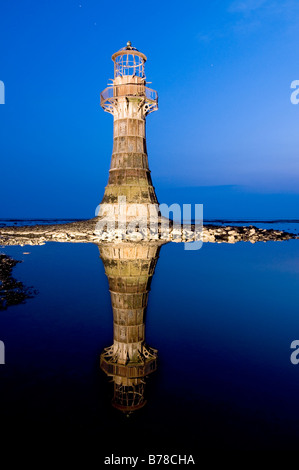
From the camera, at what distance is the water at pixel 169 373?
15.4ft

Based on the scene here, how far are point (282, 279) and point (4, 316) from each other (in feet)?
41.4

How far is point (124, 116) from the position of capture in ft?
96.3

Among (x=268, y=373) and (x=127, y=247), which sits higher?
(x=127, y=247)

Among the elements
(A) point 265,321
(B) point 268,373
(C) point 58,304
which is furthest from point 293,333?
(C) point 58,304

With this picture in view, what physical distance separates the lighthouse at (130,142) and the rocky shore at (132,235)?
7.86 ft

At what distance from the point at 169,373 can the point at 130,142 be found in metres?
25.6

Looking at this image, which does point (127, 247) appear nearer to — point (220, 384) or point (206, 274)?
point (206, 274)

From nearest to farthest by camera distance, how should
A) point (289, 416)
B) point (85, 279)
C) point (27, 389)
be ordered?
point (289, 416) → point (27, 389) → point (85, 279)

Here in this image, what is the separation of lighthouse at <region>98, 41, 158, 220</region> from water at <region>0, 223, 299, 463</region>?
55.9 ft
